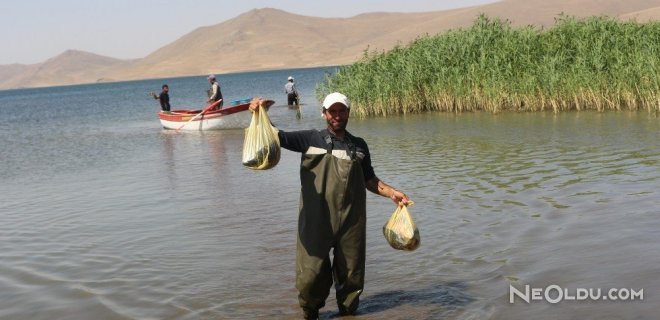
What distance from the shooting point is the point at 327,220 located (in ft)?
19.1

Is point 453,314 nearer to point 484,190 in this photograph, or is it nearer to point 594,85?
point 484,190

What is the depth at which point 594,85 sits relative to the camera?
861 inches

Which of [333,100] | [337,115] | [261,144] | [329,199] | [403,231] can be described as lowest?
[403,231]

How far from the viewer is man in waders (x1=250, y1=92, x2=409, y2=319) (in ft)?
18.9

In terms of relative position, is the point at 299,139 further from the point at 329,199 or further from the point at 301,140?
the point at 329,199

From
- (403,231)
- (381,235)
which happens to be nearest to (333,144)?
(403,231)

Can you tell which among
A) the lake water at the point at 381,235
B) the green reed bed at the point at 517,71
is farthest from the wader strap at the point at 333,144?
the green reed bed at the point at 517,71

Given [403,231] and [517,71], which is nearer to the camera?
[403,231]

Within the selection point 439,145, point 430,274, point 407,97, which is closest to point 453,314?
point 430,274

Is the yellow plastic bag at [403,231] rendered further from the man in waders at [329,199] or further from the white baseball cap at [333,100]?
the white baseball cap at [333,100]

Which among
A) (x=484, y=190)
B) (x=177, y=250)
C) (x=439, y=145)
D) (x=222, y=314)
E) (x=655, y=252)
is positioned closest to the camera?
(x=222, y=314)

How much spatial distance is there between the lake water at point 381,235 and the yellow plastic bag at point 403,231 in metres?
0.62

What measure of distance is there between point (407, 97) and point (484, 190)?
1448 cm

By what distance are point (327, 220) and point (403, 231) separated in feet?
2.57
